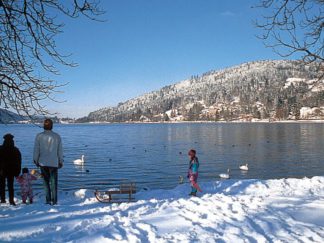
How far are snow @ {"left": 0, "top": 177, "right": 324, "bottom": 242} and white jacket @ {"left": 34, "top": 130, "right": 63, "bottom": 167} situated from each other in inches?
48.6

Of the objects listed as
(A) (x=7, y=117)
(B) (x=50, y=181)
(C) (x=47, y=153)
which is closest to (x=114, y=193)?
(B) (x=50, y=181)

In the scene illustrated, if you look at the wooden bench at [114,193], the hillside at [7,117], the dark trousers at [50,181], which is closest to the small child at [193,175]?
the wooden bench at [114,193]

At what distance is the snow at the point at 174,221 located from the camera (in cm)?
656

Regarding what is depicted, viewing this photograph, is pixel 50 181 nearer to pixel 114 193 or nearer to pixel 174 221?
pixel 114 193

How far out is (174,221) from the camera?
770cm

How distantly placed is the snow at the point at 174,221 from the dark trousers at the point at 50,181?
59 cm

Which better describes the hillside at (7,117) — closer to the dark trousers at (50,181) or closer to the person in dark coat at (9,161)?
the dark trousers at (50,181)

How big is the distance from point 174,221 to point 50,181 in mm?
4097

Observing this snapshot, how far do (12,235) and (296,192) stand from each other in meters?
9.43

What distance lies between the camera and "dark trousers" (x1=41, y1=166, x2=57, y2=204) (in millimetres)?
9572

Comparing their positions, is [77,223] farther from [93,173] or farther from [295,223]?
[93,173]

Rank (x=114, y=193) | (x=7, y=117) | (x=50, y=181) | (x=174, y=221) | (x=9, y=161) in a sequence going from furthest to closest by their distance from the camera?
1. (x=114, y=193)
2. (x=9, y=161)
3. (x=50, y=181)
4. (x=174, y=221)
5. (x=7, y=117)

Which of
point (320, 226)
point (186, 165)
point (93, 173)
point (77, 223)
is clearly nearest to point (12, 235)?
point (77, 223)

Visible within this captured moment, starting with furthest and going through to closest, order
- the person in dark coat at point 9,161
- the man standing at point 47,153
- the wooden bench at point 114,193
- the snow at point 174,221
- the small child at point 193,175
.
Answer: the small child at point 193,175, the wooden bench at point 114,193, the person in dark coat at point 9,161, the man standing at point 47,153, the snow at point 174,221
